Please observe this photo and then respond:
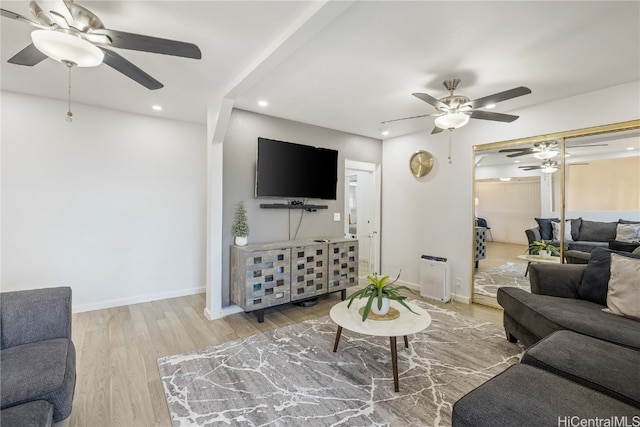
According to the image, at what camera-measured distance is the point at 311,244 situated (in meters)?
3.69

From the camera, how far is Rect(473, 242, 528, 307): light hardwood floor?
3918 millimetres

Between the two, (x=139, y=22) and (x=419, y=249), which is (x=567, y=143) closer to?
(x=419, y=249)

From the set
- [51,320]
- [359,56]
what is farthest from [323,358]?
[359,56]

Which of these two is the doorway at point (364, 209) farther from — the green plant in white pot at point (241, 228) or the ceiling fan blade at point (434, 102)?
the ceiling fan blade at point (434, 102)

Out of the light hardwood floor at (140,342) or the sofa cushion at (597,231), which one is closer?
the light hardwood floor at (140,342)

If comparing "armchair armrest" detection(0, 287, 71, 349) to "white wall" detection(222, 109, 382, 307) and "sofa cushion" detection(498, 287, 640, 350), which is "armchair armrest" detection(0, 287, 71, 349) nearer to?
"white wall" detection(222, 109, 382, 307)

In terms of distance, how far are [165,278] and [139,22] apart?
10.9ft

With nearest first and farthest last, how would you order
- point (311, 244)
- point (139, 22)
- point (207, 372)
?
1. point (139, 22)
2. point (207, 372)
3. point (311, 244)

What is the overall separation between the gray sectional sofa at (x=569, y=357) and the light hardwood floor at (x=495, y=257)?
1163 millimetres

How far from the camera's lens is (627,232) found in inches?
117

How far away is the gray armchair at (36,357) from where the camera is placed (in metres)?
1.25

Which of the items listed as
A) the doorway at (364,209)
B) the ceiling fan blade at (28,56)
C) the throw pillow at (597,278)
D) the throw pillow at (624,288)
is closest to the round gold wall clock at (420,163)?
the doorway at (364,209)
